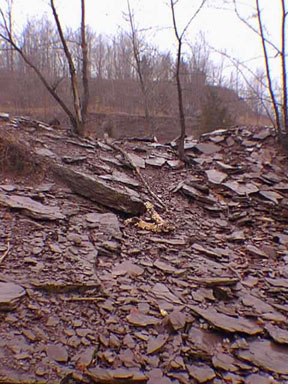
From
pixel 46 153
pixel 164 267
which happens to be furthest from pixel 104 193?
pixel 164 267

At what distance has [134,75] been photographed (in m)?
29.3

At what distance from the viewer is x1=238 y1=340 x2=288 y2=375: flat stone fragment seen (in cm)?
265

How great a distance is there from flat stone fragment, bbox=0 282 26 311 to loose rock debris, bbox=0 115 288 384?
1cm

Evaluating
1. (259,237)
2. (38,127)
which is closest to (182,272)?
(259,237)

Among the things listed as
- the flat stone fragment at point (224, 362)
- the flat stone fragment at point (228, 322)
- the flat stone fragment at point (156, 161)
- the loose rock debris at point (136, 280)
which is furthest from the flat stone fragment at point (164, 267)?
the flat stone fragment at point (156, 161)

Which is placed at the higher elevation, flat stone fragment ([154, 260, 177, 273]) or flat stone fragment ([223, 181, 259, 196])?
flat stone fragment ([223, 181, 259, 196])

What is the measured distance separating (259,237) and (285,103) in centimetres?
465

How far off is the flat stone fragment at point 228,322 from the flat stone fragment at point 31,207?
7.16 feet

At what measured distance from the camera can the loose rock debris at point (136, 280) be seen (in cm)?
250

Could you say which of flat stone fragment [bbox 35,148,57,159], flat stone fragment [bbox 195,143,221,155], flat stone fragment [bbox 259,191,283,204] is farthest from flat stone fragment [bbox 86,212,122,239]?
flat stone fragment [bbox 195,143,221,155]

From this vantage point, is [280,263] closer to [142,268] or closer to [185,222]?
[185,222]

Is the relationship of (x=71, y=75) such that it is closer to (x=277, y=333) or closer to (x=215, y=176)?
(x=215, y=176)

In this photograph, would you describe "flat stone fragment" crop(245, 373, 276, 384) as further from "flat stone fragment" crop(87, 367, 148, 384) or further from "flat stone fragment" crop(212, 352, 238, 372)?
"flat stone fragment" crop(87, 367, 148, 384)

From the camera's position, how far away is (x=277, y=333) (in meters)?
3.06
